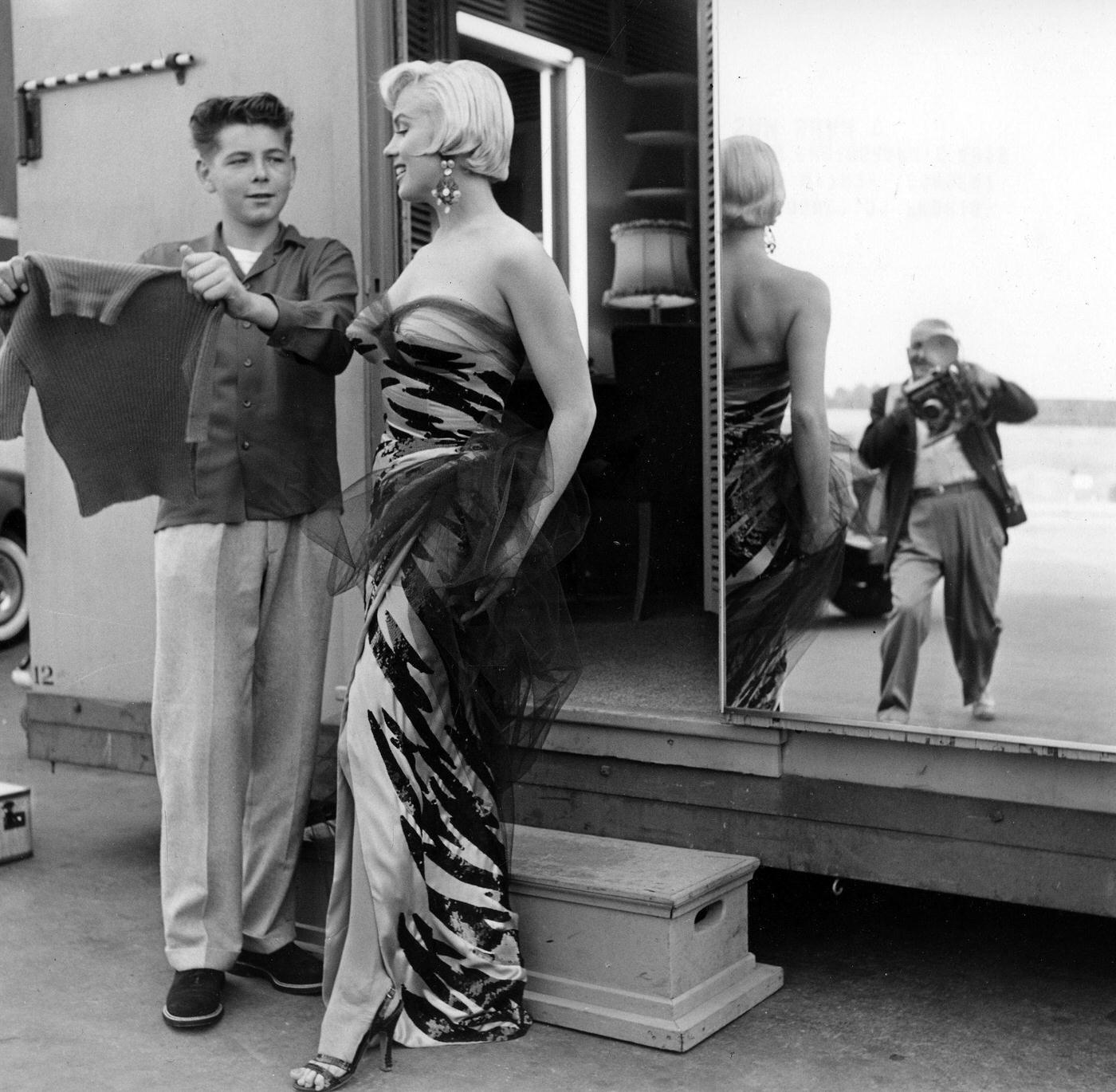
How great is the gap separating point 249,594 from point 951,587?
1496 mm

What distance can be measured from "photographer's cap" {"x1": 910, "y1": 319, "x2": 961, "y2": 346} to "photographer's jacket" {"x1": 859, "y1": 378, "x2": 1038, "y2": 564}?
119mm

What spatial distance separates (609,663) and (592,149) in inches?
134

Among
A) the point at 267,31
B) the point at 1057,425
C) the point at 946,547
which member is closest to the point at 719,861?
the point at 946,547

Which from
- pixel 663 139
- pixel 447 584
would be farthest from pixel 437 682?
pixel 663 139

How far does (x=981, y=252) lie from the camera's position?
2.83m

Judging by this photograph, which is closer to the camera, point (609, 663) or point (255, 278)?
point (255, 278)

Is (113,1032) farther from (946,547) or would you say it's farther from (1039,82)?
(1039,82)

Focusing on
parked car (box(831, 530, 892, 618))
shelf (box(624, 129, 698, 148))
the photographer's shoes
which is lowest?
the photographer's shoes

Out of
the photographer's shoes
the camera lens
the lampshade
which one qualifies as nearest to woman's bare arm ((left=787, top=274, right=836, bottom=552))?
the camera lens

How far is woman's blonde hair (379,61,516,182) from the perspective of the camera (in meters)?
2.87

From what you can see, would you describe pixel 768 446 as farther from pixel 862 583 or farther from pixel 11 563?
pixel 11 563

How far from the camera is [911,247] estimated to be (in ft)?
9.55

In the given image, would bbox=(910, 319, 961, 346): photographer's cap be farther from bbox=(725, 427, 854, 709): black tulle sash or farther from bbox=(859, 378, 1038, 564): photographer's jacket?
bbox=(725, 427, 854, 709): black tulle sash

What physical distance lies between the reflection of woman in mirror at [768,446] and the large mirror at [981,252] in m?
0.05
